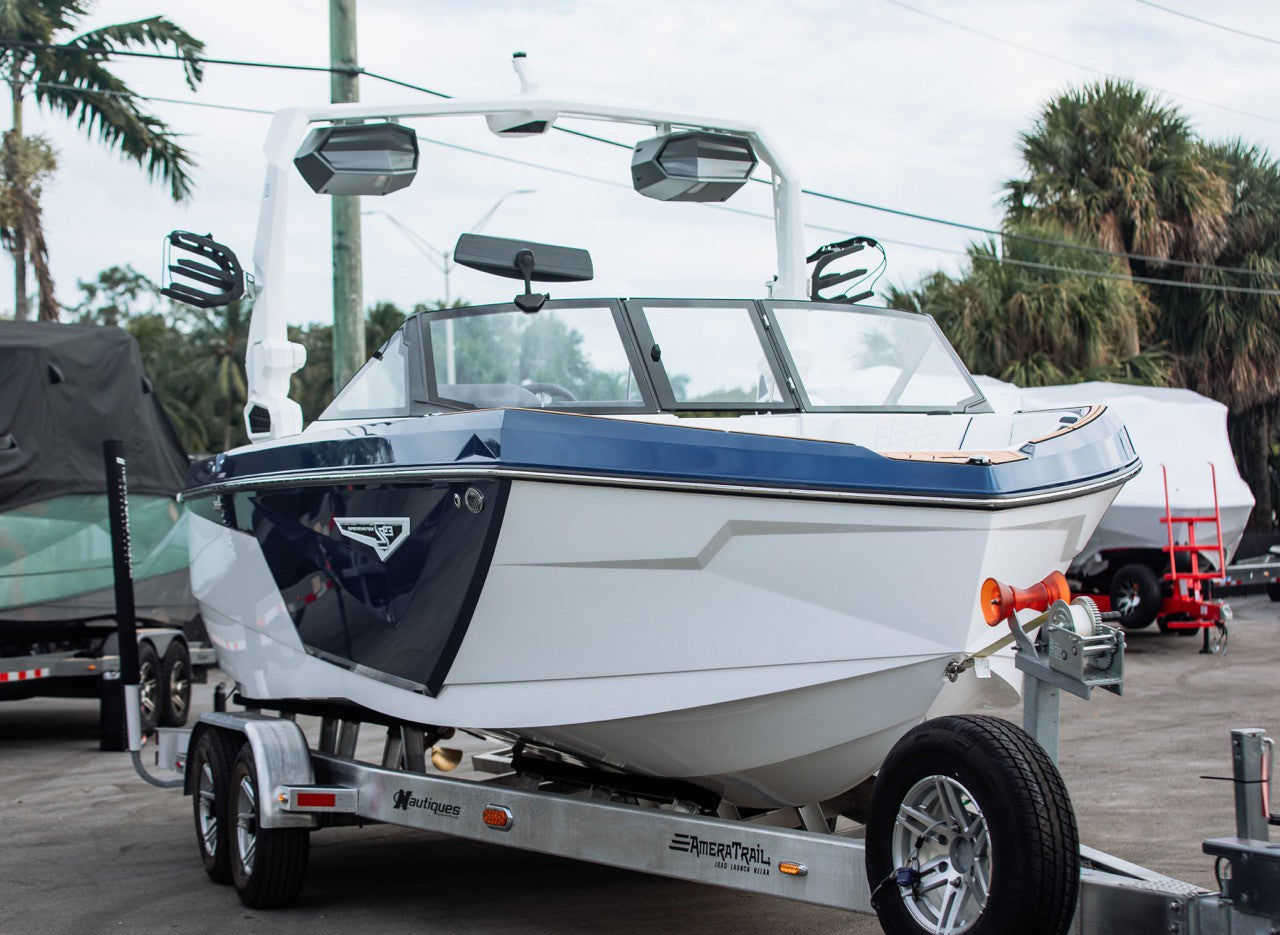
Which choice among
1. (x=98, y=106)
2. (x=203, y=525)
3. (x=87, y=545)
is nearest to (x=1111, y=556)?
(x=87, y=545)

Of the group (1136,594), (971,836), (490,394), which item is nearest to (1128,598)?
(1136,594)

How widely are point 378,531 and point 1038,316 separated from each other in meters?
14.9

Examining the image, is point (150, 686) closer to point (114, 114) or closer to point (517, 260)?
point (517, 260)

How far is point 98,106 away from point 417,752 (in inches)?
626

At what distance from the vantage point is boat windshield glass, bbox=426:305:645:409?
17.2 ft

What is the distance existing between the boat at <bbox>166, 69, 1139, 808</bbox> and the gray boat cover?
14.3 feet

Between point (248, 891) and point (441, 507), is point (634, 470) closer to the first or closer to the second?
point (441, 507)

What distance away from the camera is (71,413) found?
33.3ft

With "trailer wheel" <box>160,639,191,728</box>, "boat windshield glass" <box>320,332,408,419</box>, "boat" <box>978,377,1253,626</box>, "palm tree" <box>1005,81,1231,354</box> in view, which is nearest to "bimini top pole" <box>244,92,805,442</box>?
"boat windshield glass" <box>320,332,408,419</box>

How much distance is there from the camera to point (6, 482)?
9523mm

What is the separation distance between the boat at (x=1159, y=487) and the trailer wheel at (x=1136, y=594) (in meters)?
0.01

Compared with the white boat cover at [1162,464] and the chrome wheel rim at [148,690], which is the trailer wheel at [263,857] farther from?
the white boat cover at [1162,464]

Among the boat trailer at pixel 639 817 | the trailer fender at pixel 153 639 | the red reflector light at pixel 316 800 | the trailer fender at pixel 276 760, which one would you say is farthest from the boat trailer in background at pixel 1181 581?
the red reflector light at pixel 316 800

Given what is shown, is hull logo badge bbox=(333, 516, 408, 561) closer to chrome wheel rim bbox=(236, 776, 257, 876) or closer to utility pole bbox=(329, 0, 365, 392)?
chrome wheel rim bbox=(236, 776, 257, 876)
